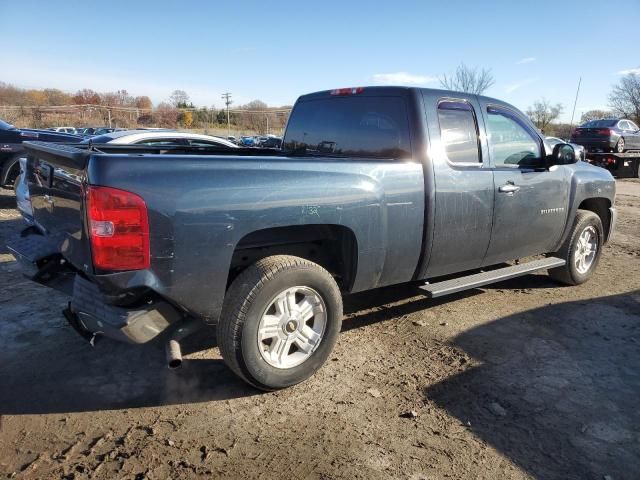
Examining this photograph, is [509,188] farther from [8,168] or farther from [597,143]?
[597,143]

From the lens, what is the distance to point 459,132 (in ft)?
13.0

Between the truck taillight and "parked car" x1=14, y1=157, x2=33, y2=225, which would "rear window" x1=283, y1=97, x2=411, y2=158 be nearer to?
the truck taillight

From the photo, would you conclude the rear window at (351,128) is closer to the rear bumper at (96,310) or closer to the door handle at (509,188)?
the door handle at (509,188)

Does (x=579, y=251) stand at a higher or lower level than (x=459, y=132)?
lower

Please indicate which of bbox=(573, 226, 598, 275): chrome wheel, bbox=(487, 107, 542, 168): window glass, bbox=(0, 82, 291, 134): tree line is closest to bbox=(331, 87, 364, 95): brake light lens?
bbox=(487, 107, 542, 168): window glass

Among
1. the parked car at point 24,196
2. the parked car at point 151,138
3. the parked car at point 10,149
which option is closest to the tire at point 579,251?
the parked car at point 151,138

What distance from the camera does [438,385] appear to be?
3.25 metres

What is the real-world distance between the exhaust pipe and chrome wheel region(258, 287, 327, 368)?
399 mm

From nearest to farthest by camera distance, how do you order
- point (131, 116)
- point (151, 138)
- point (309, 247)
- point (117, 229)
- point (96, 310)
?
point (117, 229) → point (96, 310) → point (309, 247) → point (151, 138) → point (131, 116)

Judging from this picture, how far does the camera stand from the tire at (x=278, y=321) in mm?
2857

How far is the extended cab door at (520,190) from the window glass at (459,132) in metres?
0.20

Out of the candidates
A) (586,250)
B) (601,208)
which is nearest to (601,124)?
(601,208)

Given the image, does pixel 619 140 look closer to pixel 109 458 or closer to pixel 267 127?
pixel 109 458

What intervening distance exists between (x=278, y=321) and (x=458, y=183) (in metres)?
1.83
